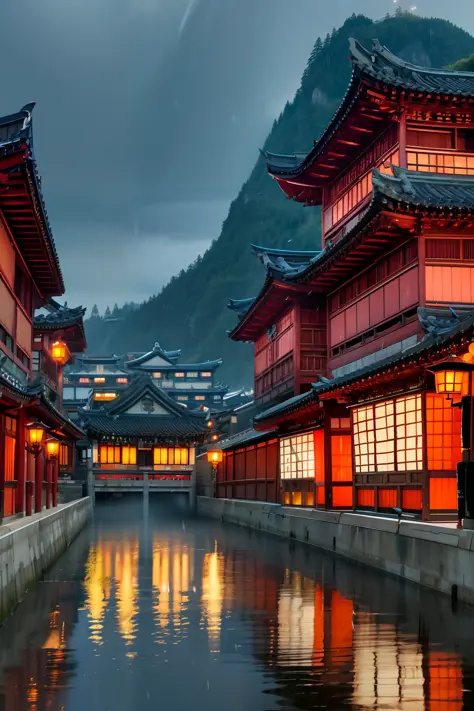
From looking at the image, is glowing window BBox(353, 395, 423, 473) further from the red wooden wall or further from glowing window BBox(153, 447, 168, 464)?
glowing window BBox(153, 447, 168, 464)

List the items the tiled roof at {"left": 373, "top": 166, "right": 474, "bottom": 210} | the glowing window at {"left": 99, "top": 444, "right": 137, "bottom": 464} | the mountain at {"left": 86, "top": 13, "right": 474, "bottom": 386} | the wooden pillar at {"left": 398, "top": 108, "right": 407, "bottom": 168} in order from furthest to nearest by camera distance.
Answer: the mountain at {"left": 86, "top": 13, "right": 474, "bottom": 386} → the glowing window at {"left": 99, "top": 444, "right": 137, "bottom": 464} → the wooden pillar at {"left": 398, "top": 108, "right": 407, "bottom": 168} → the tiled roof at {"left": 373, "top": 166, "right": 474, "bottom": 210}

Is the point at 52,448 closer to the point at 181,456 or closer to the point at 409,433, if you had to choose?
the point at 409,433

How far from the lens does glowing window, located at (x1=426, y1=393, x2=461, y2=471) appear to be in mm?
23562

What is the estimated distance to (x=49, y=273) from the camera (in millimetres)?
30422

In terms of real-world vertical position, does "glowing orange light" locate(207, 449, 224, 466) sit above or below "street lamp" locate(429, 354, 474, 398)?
below

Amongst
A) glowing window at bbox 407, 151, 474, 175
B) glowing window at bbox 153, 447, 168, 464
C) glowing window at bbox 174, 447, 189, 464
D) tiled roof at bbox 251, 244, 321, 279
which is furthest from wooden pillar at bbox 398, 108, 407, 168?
glowing window at bbox 174, 447, 189, 464

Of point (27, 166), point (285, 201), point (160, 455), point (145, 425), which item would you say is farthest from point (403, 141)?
point (285, 201)

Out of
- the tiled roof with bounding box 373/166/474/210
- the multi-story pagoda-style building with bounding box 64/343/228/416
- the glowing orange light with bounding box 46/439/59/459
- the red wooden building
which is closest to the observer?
the red wooden building

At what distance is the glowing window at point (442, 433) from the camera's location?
23562mm

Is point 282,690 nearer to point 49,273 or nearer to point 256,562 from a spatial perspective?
point 256,562

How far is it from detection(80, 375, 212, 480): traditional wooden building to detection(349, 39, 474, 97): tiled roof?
43910 mm

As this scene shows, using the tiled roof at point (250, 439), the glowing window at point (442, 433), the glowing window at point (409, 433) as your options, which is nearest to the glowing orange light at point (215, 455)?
the tiled roof at point (250, 439)

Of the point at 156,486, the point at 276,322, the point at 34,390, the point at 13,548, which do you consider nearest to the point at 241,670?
the point at 13,548

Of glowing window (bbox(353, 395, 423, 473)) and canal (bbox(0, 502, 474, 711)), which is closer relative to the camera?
canal (bbox(0, 502, 474, 711))
